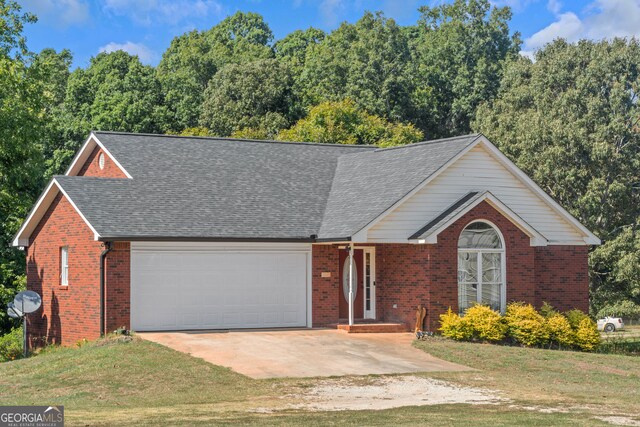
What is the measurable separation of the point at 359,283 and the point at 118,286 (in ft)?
25.9

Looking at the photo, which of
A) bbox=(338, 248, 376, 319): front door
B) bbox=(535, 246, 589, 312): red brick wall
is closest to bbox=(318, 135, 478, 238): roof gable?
bbox=(338, 248, 376, 319): front door

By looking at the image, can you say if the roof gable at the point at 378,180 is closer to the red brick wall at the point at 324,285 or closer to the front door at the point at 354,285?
the red brick wall at the point at 324,285

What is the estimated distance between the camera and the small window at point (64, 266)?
3206 centimetres

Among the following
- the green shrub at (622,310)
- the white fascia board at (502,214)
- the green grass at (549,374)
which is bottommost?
the green shrub at (622,310)

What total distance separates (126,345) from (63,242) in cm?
694

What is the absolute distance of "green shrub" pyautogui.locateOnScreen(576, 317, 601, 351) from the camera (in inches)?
1203

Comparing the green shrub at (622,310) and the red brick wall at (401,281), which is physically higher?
the red brick wall at (401,281)

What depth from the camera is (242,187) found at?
3381 cm

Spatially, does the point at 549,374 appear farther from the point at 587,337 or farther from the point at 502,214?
the point at 502,214

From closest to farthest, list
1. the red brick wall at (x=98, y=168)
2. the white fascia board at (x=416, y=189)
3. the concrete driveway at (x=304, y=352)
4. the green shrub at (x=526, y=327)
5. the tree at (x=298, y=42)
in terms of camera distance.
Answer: the concrete driveway at (x=304, y=352)
the green shrub at (x=526, y=327)
the white fascia board at (x=416, y=189)
the red brick wall at (x=98, y=168)
the tree at (x=298, y=42)

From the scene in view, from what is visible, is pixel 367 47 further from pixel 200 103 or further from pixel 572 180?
pixel 572 180

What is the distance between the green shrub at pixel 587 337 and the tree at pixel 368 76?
36.7m

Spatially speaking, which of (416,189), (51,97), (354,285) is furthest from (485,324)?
(51,97)

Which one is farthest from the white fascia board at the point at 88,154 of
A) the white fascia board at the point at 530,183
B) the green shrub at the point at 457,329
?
the white fascia board at the point at 530,183
